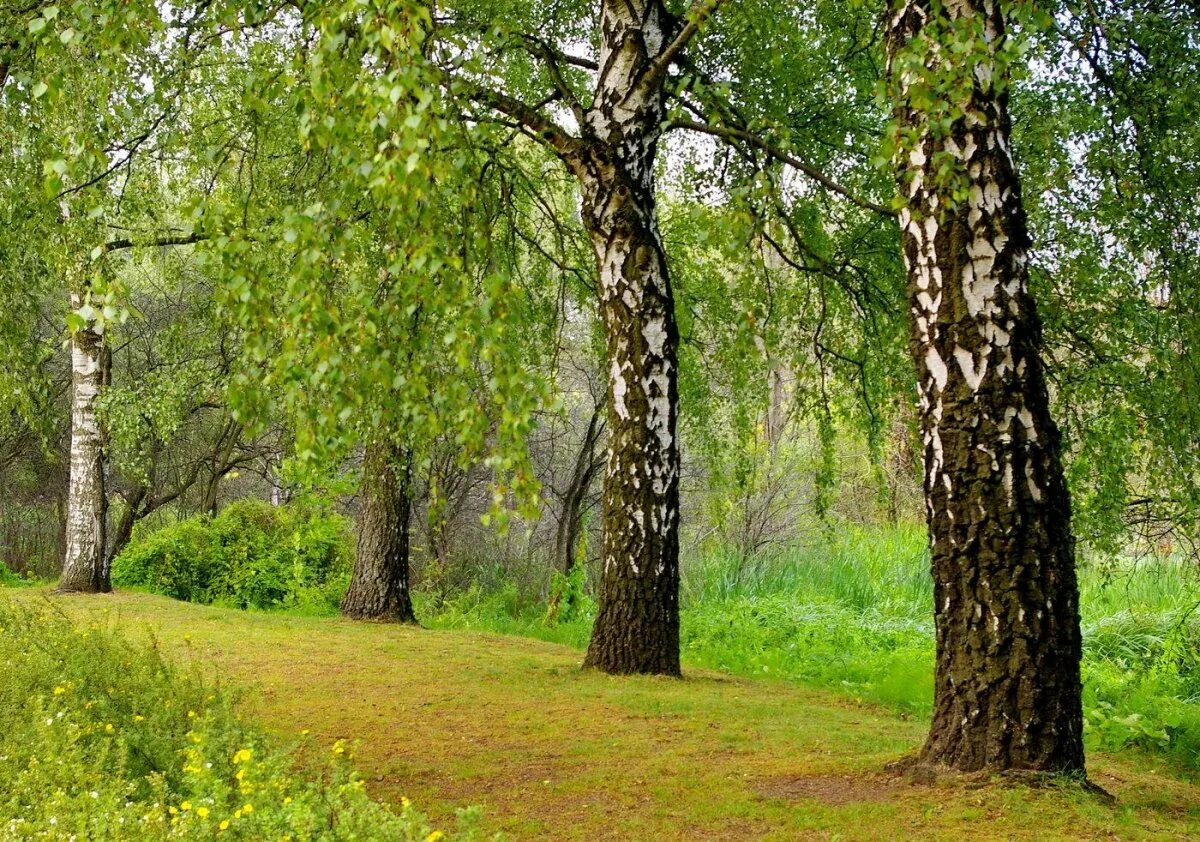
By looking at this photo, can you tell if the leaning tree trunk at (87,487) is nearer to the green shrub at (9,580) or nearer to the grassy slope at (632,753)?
the green shrub at (9,580)

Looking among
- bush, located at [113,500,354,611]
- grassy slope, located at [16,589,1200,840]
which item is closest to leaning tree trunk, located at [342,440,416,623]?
grassy slope, located at [16,589,1200,840]

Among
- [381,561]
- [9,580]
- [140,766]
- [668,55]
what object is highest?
[668,55]

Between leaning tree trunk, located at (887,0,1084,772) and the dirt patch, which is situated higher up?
leaning tree trunk, located at (887,0,1084,772)

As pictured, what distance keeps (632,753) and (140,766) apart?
196 cm

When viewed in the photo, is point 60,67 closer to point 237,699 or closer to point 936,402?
point 237,699

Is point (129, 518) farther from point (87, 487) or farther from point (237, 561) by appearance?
point (87, 487)

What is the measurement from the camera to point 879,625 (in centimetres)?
1012

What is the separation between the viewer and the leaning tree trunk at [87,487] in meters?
11.9

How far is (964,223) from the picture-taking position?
3809mm

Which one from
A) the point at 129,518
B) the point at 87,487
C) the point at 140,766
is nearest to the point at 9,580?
the point at 129,518

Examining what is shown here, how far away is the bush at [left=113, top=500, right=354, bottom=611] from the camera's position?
13.4 meters

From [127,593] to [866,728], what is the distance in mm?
9144

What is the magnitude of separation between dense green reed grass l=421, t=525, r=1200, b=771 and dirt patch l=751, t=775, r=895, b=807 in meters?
2.01

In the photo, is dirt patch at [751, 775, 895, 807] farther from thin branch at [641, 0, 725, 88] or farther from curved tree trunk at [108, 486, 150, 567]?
curved tree trunk at [108, 486, 150, 567]
